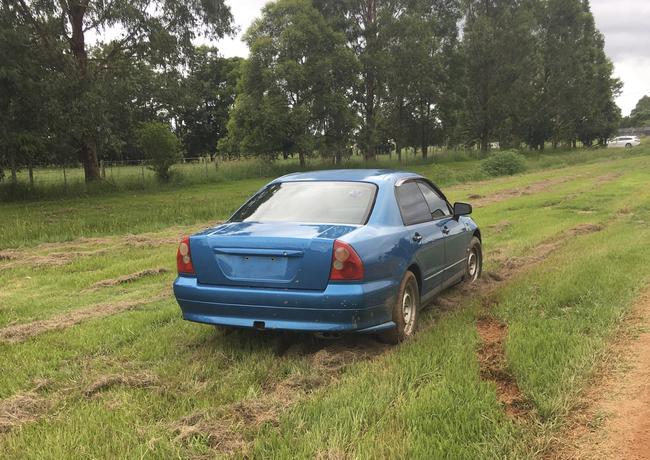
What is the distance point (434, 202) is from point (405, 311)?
180 centimetres

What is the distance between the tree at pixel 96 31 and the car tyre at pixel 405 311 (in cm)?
1871

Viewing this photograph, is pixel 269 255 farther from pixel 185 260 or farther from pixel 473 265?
pixel 473 265

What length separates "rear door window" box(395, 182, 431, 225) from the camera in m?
5.54

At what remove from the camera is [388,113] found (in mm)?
48219

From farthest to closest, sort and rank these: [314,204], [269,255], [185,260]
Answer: [314,204] → [185,260] → [269,255]

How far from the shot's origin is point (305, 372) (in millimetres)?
4320

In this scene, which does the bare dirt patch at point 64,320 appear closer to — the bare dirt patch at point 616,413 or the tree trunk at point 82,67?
the bare dirt patch at point 616,413

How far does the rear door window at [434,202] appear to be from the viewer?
6328 millimetres

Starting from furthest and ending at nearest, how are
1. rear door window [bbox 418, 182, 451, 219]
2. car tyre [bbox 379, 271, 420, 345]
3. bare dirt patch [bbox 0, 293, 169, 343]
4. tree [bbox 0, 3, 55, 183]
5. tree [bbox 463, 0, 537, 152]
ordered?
tree [bbox 463, 0, 537, 152]
tree [bbox 0, 3, 55, 183]
rear door window [bbox 418, 182, 451, 219]
bare dirt patch [bbox 0, 293, 169, 343]
car tyre [bbox 379, 271, 420, 345]

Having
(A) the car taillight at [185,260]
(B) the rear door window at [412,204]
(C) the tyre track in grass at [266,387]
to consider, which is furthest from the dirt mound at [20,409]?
(B) the rear door window at [412,204]

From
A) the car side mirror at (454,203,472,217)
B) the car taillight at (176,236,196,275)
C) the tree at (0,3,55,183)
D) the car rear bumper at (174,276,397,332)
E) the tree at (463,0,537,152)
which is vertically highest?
the tree at (463,0,537,152)

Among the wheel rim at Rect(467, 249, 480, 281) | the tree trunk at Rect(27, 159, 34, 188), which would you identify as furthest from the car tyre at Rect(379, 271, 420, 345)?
the tree trunk at Rect(27, 159, 34, 188)

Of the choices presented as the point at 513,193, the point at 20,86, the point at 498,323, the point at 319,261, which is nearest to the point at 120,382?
the point at 319,261

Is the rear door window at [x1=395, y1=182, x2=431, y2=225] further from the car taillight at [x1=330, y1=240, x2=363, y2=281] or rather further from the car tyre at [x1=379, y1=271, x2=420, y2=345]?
the car taillight at [x1=330, y1=240, x2=363, y2=281]
